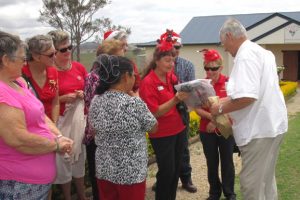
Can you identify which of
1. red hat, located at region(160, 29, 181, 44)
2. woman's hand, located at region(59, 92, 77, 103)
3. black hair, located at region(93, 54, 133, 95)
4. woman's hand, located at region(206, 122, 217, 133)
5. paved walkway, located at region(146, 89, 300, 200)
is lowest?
paved walkway, located at region(146, 89, 300, 200)

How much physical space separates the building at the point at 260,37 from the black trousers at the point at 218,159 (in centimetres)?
1881

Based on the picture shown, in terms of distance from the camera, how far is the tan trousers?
12.4 ft

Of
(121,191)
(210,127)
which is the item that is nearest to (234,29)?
(210,127)

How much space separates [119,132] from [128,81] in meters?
0.44

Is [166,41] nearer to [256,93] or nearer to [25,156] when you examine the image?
[256,93]

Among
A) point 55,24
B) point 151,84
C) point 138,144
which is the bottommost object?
point 138,144

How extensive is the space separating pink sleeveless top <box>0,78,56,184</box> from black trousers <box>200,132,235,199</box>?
8.02 ft

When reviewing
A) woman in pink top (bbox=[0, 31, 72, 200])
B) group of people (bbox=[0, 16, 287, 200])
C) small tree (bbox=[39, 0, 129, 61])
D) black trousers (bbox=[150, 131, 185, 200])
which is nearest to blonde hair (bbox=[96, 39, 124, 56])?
group of people (bbox=[0, 16, 287, 200])

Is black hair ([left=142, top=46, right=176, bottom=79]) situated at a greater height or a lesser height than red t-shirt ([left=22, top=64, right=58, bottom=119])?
greater

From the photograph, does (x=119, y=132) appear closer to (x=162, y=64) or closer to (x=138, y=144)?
(x=138, y=144)

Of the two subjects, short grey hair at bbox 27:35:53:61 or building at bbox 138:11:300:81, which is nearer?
short grey hair at bbox 27:35:53:61

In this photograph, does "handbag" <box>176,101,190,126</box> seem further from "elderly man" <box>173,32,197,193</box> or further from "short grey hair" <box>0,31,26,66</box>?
"short grey hair" <box>0,31,26,66</box>

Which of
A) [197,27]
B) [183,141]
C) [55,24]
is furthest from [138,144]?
[197,27]

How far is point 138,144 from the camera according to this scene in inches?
133
